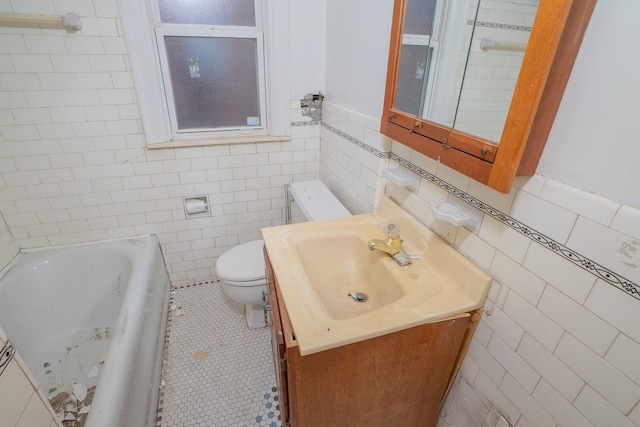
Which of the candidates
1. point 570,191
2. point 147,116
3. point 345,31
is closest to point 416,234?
point 570,191

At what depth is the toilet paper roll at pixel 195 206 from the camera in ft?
6.40

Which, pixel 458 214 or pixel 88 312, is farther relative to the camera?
pixel 88 312

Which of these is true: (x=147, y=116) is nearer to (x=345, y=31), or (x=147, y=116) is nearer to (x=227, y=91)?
(x=227, y=91)

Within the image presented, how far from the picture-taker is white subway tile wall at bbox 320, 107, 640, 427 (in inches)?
23.8

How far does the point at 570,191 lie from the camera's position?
0.66 meters

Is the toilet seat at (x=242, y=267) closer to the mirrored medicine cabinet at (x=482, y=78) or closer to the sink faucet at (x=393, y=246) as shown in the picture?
the sink faucet at (x=393, y=246)

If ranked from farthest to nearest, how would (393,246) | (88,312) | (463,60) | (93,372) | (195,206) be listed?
(195,206)
(88,312)
(93,372)
(393,246)
(463,60)

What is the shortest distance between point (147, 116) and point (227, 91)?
18.1 inches

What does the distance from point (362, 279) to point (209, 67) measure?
1.44m

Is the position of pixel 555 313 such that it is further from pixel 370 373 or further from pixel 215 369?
pixel 215 369

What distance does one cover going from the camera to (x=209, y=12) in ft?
5.42

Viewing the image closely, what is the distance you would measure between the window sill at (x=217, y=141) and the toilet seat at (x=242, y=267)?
65 cm

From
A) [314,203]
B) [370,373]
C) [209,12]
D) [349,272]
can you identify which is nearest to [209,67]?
[209,12]

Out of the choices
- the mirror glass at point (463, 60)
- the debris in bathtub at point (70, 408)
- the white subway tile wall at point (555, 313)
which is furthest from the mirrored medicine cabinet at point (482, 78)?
the debris in bathtub at point (70, 408)
